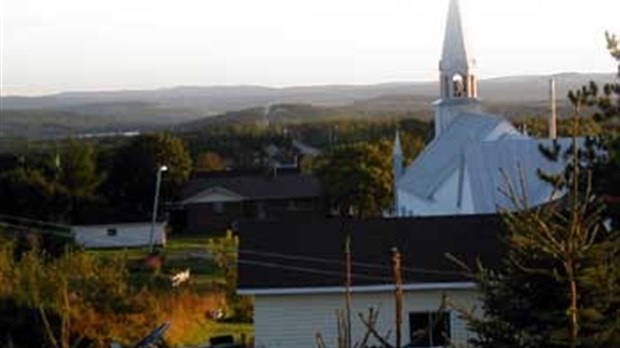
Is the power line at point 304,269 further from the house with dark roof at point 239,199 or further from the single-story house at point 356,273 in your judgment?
the house with dark roof at point 239,199

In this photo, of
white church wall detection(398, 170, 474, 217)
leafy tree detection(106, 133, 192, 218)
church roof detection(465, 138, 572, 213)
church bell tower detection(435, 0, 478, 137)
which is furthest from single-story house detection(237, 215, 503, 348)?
leafy tree detection(106, 133, 192, 218)

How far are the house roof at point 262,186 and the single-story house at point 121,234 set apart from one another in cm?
837

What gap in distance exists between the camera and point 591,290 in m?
8.51

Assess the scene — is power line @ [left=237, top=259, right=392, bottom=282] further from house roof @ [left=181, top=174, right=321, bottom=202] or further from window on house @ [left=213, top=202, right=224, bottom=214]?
window on house @ [left=213, top=202, right=224, bottom=214]

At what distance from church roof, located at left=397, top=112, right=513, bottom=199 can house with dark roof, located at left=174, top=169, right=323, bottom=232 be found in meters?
20.3

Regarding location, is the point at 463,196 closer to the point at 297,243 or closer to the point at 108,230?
the point at 297,243

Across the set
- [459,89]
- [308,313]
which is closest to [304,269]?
[308,313]

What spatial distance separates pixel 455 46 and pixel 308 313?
A: 26.6 m

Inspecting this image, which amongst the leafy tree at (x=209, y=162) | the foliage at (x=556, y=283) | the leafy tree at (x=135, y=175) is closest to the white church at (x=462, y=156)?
the foliage at (x=556, y=283)

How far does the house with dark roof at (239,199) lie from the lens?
64062 mm

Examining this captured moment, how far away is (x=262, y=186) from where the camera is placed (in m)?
67.1

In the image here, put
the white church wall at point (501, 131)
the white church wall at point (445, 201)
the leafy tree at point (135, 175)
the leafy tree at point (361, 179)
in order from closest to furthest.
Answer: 1. the white church wall at point (445, 201)
2. the white church wall at point (501, 131)
3. the leafy tree at point (361, 179)
4. the leafy tree at point (135, 175)

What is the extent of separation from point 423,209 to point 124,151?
1002 inches

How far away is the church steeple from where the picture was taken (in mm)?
43344
